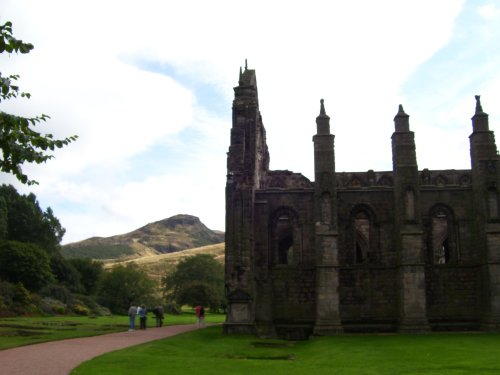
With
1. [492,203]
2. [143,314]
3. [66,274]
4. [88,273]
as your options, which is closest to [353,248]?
[492,203]

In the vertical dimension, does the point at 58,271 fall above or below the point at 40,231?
below

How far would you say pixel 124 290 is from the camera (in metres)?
57.9

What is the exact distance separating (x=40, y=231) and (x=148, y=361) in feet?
187

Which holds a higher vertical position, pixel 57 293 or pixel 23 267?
pixel 23 267

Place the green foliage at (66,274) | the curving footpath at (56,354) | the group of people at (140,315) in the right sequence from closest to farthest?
the curving footpath at (56,354), the group of people at (140,315), the green foliage at (66,274)

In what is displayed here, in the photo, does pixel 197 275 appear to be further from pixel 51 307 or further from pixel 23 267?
pixel 51 307

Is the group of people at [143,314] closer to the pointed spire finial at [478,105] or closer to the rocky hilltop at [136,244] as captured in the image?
the pointed spire finial at [478,105]

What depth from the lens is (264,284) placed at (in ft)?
89.3

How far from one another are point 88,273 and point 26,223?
34.8 feet

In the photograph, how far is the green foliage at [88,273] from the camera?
62.4 m

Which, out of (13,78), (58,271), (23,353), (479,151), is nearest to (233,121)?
(479,151)

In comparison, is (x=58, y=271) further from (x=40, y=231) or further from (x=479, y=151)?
(x=479, y=151)

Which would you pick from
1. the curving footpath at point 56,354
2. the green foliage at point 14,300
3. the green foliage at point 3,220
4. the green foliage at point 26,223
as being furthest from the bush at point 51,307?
the curving footpath at point 56,354

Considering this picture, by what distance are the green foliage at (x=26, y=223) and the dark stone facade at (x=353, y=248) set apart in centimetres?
4624
